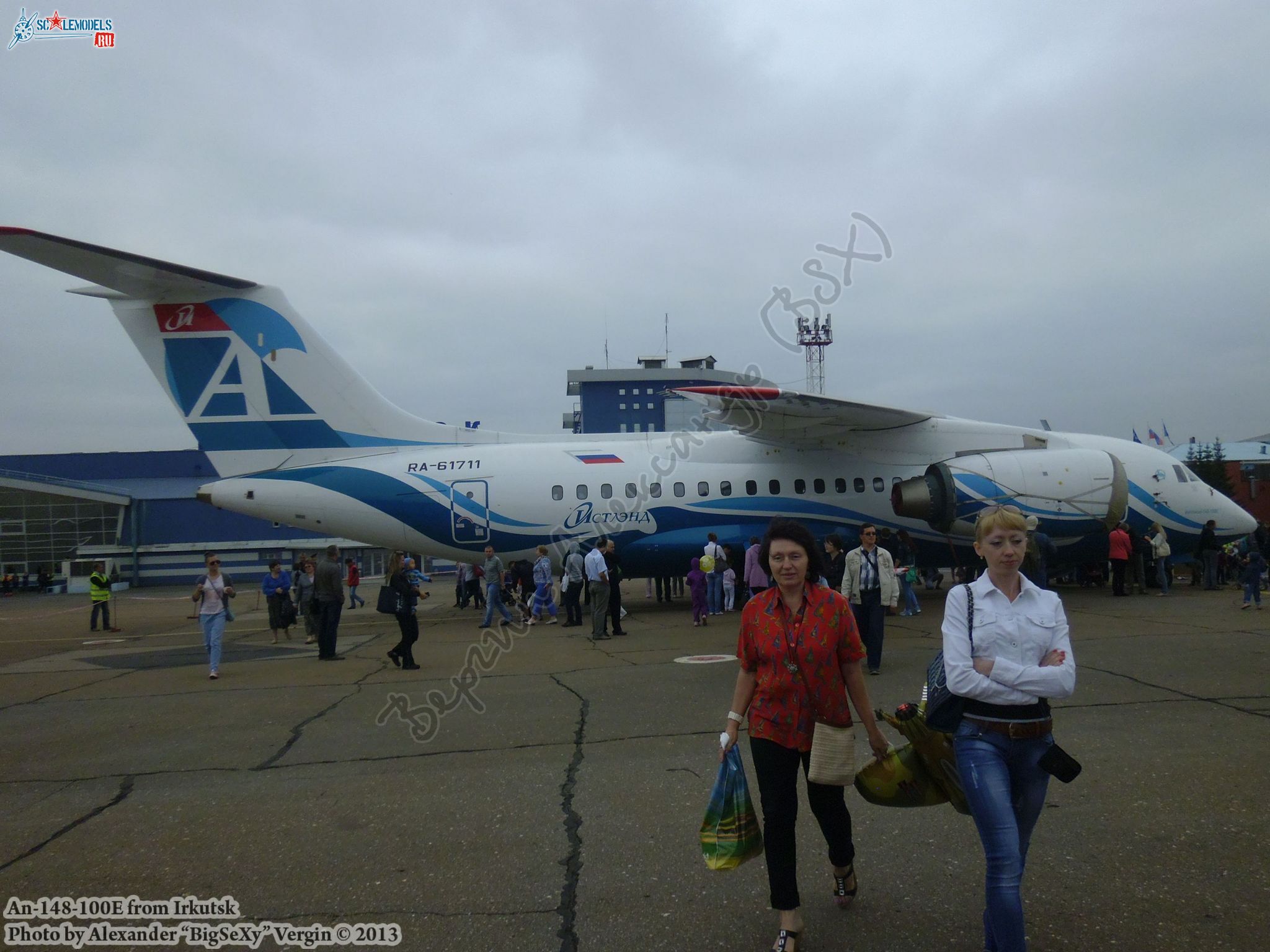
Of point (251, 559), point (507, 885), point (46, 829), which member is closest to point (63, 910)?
point (46, 829)

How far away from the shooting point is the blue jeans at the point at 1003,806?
2.77 metres

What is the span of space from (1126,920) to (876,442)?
13.4 m

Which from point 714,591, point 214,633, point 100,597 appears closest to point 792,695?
point 214,633

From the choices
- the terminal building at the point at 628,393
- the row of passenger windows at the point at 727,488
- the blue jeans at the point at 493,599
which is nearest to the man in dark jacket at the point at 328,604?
the blue jeans at the point at 493,599

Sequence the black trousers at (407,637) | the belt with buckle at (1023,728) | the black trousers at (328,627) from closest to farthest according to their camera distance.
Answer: the belt with buckle at (1023,728)
the black trousers at (407,637)
the black trousers at (328,627)

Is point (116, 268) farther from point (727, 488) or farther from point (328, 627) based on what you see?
point (727, 488)

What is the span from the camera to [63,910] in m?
3.72

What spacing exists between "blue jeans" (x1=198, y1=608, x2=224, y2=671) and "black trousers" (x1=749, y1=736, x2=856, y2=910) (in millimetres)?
8640

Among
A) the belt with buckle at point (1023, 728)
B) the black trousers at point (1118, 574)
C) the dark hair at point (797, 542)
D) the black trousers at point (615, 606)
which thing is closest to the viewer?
the belt with buckle at point (1023, 728)

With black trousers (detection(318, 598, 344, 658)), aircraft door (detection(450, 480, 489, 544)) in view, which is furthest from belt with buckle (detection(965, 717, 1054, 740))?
aircraft door (detection(450, 480, 489, 544))

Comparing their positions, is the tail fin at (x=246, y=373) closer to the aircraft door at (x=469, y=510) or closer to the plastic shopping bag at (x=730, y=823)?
the aircraft door at (x=469, y=510)

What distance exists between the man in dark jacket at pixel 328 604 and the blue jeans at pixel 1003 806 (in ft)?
31.6

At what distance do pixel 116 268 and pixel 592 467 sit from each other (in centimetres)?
879

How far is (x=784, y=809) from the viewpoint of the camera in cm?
320
